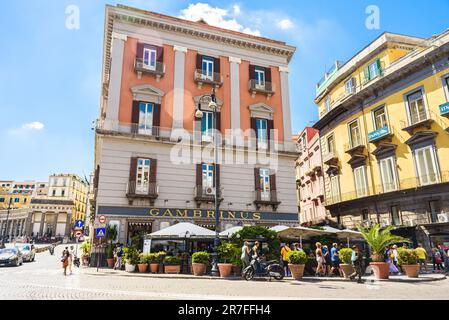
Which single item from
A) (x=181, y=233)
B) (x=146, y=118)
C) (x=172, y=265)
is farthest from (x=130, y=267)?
(x=146, y=118)

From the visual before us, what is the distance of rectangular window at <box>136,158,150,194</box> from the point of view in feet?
65.7

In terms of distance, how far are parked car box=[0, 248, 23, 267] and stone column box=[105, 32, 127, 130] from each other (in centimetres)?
1104

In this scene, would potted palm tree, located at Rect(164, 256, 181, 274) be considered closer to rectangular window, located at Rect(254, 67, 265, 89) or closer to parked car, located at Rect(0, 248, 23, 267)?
parked car, located at Rect(0, 248, 23, 267)

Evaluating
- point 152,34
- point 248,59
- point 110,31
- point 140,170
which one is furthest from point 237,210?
point 110,31

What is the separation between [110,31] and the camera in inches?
917

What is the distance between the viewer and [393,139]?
2386cm

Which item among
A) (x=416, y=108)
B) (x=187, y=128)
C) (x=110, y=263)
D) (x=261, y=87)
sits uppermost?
(x=261, y=87)

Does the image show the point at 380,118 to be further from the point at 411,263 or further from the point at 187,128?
the point at 187,128

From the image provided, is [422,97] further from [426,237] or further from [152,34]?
[152,34]

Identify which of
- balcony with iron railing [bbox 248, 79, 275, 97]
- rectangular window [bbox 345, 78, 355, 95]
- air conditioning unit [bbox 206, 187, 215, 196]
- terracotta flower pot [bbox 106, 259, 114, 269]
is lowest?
terracotta flower pot [bbox 106, 259, 114, 269]

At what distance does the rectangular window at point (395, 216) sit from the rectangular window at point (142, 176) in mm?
18191

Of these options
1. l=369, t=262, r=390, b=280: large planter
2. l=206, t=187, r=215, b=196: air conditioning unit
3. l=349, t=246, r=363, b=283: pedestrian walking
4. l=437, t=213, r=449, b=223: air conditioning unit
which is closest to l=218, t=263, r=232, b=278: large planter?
l=349, t=246, r=363, b=283: pedestrian walking

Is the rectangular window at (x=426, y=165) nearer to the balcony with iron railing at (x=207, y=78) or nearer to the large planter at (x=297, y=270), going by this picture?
the large planter at (x=297, y=270)

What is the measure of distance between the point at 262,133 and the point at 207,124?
453 centimetres
